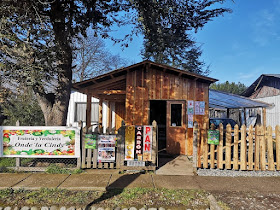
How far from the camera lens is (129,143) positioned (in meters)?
5.58

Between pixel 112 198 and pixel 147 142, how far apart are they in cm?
210

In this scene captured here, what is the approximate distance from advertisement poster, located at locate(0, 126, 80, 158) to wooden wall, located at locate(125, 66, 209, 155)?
2593 millimetres

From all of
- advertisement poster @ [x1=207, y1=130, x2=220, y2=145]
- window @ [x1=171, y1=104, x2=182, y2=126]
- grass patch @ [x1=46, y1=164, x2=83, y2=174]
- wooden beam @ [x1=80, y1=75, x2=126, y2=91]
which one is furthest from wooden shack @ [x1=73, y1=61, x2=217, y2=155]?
grass patch @ [x1=46, y1=164, x2=83, y2=174]

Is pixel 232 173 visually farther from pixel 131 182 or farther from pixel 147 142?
pixel 131 182

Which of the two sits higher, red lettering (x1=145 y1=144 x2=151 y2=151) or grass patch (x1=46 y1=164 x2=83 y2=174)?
red lettering (x1=145 y1=144 x2=151 y2=151)

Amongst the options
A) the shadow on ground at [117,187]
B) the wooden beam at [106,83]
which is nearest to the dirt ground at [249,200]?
the shadow on ground at [117,187]

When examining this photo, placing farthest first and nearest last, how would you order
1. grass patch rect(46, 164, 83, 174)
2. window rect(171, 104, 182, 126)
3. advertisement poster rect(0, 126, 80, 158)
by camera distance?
window rect(171, 104, 182, 126)
advertisement poster rect(0, 126, 80, 158)
grass patch rect(46, 164, 83, 174)

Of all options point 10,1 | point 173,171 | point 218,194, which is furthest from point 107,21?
point 218,194

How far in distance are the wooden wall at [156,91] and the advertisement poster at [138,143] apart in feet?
5.80

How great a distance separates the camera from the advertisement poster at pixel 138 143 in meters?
5.54

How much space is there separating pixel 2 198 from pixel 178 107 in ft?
20.8

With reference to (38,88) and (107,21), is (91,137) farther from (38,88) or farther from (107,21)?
(107,21)

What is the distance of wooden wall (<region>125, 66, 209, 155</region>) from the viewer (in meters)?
7.39

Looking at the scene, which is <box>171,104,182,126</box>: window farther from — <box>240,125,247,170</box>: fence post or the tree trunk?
the tree trunk
